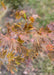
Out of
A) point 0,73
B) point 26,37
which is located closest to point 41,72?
point 0,73

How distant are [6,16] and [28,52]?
3.91ft

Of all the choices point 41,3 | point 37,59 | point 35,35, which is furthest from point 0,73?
point 41,3

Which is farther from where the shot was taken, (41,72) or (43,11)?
(43,11)

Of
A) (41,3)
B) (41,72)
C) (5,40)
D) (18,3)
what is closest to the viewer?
(5,40)

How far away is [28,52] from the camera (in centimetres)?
106

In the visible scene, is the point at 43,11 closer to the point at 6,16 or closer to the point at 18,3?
the point at 18,3

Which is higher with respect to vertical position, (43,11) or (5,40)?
(5,40)

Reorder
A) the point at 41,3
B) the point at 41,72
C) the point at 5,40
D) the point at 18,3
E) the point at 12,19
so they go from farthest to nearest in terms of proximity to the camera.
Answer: the point at 41,3, the point at 12,19, the point at 18,3, the point at 41,72, the point at 5,40

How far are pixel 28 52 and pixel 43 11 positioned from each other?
1.23m

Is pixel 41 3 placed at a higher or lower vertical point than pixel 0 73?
higher

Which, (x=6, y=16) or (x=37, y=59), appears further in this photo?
(x=6, y=16)

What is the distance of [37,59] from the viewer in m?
1.66

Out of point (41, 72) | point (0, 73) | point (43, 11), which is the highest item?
point (43, 11)

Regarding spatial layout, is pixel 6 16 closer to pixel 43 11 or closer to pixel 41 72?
pixel 43 11
